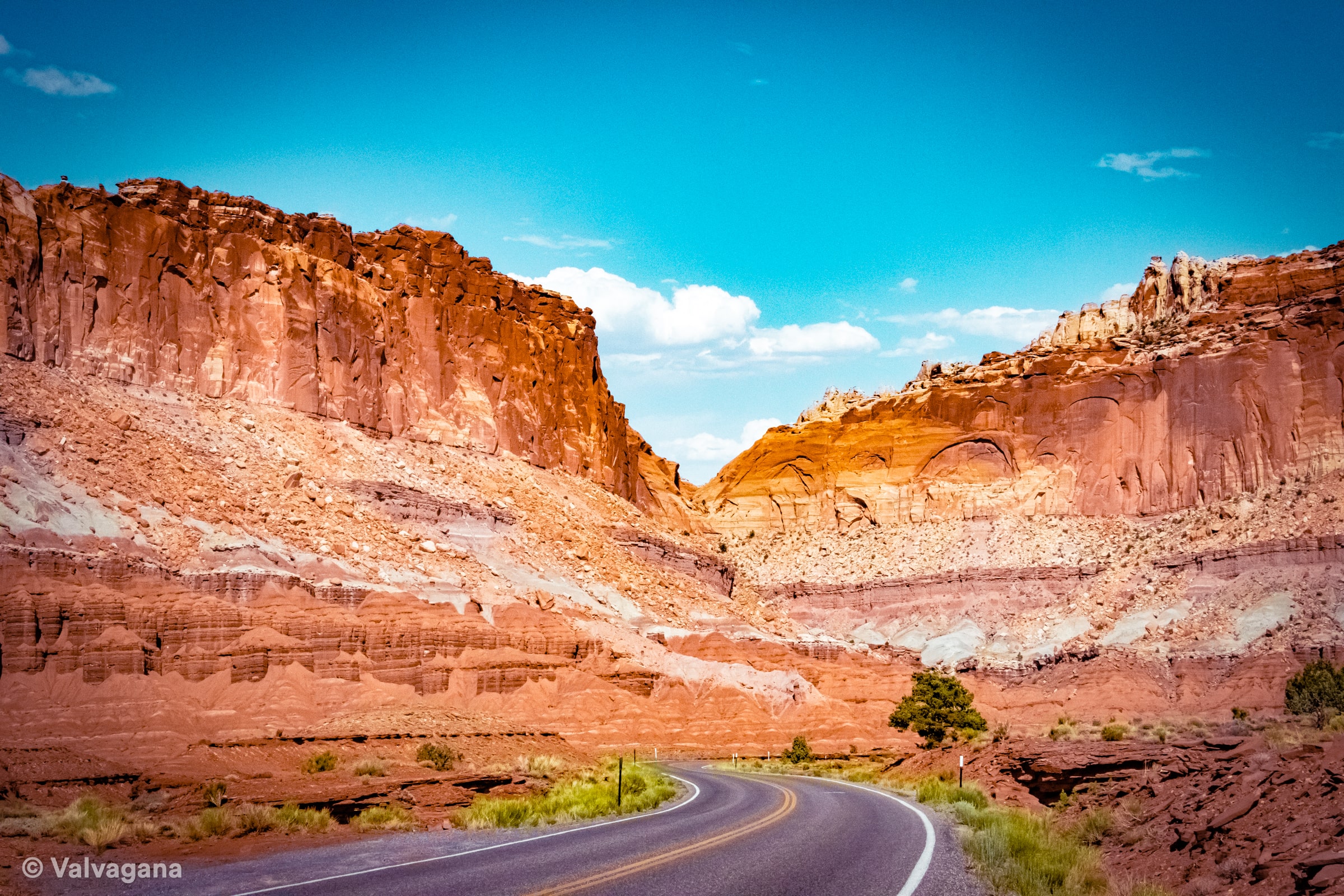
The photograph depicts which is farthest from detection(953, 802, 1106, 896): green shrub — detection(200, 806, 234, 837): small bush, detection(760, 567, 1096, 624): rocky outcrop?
detection(760, 567, 1096, 624): rocky outcrop

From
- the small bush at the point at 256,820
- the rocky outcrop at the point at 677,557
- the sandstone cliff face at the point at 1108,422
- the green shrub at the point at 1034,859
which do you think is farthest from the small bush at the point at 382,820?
the sandstone cliff face at the point at 1108,422

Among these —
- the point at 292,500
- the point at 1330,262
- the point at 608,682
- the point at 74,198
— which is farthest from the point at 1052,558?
the point at 74,198

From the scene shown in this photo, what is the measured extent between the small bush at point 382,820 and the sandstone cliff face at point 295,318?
51.3 meters

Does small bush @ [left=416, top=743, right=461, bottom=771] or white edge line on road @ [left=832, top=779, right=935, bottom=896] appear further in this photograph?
small bush @ [left=416, top=743, right=461, bottom=771]

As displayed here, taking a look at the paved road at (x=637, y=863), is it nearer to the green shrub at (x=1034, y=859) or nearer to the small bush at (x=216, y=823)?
the green shrub at (x=1034, y=859)

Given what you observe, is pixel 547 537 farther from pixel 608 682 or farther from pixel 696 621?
pixel 608 682

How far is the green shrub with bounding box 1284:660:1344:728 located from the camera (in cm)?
4066

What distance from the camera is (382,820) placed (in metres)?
18.6

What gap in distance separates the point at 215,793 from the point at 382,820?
129 inches

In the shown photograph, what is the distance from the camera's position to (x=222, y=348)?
69.9m

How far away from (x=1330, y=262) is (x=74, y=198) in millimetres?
91770

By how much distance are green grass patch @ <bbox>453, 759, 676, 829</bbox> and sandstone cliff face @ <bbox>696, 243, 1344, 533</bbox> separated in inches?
2961

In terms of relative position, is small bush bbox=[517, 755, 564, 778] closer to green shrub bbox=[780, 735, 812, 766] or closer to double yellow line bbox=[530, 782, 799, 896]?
double yellow line bbox=[530, 782, 799, 896]

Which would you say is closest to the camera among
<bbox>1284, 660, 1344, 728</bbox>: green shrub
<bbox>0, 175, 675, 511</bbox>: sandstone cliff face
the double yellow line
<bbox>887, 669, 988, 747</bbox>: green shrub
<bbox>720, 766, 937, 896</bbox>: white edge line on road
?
the double yellow line
